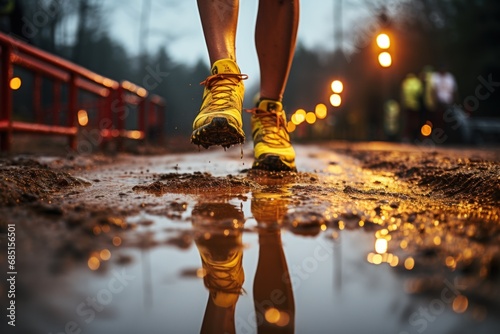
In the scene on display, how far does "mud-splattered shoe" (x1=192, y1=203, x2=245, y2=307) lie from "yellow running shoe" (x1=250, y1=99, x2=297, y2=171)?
3.18 ft

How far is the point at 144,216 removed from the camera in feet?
3.31

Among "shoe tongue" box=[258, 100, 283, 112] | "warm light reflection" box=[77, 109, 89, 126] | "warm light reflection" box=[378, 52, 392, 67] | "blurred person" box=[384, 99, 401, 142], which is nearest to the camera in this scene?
"shoe tongue" box=[258, 100, 283, 112]

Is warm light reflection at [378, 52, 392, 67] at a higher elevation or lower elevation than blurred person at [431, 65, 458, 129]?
higher

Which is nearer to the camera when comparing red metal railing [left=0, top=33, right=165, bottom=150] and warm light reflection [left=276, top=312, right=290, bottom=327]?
warm light reflection [left=276, top=312, right=290, bottom=327]

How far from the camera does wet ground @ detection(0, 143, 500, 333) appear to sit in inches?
21.3

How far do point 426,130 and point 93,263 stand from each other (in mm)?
10756

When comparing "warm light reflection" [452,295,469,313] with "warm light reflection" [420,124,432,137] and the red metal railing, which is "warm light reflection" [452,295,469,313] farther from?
"warm light reflection" [420,124,432,137]

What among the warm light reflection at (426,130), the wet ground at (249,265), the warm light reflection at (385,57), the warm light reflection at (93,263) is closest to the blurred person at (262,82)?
the wet ground at (249,265)

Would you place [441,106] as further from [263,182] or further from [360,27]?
[360,27]

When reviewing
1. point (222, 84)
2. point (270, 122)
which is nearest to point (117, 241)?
Result: point (222, 84)

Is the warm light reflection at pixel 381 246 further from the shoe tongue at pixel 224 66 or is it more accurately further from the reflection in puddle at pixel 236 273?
the shoe tongue at pixel 224 66

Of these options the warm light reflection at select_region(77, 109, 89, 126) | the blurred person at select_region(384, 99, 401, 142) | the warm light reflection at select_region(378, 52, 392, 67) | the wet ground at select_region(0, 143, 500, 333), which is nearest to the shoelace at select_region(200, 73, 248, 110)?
the wet ground at select_region(0, 143, 500, 333)

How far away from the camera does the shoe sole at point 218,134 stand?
1.63 meters

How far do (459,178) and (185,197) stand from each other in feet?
2.95
